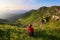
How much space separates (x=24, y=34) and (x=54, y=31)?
283 inches

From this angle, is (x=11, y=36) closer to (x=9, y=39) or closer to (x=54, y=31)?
(x=9, y=39)

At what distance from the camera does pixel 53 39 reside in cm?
3806

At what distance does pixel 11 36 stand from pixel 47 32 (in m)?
8.14

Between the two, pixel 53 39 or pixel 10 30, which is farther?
pixel 10 30

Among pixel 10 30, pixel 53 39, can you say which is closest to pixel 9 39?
pixel 10 30

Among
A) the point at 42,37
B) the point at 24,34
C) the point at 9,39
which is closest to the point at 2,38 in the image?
the point at 9,39

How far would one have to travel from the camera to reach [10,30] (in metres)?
41.5

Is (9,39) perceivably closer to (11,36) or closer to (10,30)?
(11,36)

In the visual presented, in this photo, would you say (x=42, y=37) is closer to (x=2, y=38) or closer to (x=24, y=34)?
(x=24, y=34)

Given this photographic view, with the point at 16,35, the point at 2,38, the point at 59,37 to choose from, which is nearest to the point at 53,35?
the point at 59,37

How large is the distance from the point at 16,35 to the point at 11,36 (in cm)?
110

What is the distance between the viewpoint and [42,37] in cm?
3794

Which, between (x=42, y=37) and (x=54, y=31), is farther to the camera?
(x=54, y=31)

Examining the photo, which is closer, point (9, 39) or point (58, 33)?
point (9, 39)
